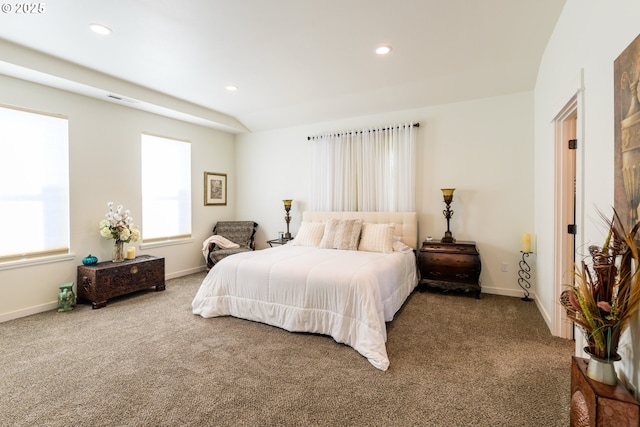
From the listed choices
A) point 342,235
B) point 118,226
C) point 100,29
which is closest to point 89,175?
point 118,226

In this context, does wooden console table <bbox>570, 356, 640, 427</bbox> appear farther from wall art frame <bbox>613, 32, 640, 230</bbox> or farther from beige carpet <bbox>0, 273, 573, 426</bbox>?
wall art frame <bbox>613, 32, 640, 230</bbox>

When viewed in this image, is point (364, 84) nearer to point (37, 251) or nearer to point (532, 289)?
point (532, 289)

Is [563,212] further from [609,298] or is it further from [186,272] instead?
[186,272]

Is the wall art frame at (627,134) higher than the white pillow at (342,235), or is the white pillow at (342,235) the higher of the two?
the wall art frame at (627,134)

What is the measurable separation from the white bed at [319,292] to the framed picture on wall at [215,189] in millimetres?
2522

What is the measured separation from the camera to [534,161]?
3756 millimetres

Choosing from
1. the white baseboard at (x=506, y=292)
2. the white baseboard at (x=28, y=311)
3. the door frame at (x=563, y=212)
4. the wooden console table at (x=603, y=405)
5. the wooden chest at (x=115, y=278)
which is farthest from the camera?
the white baseboard at (x=506, y=292)

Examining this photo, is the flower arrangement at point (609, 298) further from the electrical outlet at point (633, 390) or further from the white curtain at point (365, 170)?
the white curtain at point (365, 170)

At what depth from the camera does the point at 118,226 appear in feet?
13.0

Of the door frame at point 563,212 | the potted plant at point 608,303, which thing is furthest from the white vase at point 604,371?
the door frame at point 563,212

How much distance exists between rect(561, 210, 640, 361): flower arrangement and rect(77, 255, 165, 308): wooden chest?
175 inches

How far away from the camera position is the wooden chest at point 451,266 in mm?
3760

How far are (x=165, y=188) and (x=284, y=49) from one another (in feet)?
10.3

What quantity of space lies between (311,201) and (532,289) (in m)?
3.46
